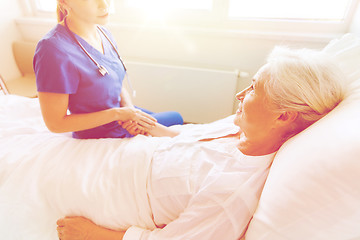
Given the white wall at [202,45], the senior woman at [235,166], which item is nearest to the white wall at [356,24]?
the white wall at [202,45]

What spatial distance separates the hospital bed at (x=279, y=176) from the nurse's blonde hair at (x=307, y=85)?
4cm

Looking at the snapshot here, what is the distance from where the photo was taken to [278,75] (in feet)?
2.28

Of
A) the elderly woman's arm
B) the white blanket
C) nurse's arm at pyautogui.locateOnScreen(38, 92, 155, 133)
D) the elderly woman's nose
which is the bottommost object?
the elderly woman's arm

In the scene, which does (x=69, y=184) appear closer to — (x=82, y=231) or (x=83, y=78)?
(x=82, y=231)

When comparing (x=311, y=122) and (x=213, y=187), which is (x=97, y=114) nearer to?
(x=213, y=187)

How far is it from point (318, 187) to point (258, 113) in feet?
0.99

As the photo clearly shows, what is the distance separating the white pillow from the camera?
19.2 inches

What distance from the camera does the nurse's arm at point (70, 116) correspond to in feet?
2.88

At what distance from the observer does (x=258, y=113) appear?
753mm

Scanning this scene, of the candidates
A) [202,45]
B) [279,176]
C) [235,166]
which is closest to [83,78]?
[235,166]

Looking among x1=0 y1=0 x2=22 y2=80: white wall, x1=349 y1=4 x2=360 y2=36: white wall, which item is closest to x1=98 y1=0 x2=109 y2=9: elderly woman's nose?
x1=349 y1=4 x2=360 y2=36: white wall

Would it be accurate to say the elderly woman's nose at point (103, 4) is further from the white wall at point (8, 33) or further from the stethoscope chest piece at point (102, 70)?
the white wall at point (8, 33)

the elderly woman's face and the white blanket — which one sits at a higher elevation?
the elderly woman's face

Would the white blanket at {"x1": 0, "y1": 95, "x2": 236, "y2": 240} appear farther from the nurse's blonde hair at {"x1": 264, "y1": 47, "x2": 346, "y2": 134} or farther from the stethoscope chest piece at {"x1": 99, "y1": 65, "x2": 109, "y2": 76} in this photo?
the nurse's blonde hair at {"x1": 264, "y1": 47, "x2": 346, "y2": 134}
